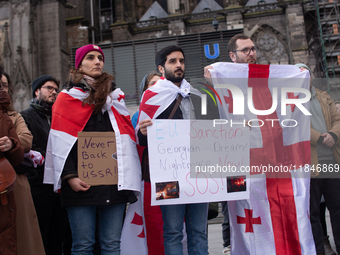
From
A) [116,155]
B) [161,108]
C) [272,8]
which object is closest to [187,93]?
[161,108]

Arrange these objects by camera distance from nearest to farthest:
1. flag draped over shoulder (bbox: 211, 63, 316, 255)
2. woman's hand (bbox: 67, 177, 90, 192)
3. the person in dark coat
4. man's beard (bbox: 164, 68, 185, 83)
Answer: the person in dark coat
woman's hand (bbox: 67, 177, 90, 192)
flag draped over shoulder (bbox: 211, 63, 316, 255)
man's beard (bbox: 164, 68, 185, 83)

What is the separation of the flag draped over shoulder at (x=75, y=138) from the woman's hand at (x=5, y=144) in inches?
13.9

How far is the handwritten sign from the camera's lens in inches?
120

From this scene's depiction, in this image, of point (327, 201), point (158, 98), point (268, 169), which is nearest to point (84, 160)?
point (158, 98)

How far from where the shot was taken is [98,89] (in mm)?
3061

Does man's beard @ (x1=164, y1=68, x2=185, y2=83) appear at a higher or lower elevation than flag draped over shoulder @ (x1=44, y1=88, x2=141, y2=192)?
higher

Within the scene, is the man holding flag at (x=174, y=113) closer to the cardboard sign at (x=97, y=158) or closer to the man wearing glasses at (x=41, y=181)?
the cardboard sign at (x=97, y=158)

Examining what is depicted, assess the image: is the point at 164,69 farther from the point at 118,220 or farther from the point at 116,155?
the point at 118,220

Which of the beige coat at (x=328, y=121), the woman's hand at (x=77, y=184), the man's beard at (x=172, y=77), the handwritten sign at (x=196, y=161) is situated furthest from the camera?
the beige coat at (x=328, y=121)

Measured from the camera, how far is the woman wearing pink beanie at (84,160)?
2.84 m

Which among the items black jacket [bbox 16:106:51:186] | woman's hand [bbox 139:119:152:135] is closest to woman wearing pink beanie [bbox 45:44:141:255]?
woman's hand [bbox 139:119:152:135]

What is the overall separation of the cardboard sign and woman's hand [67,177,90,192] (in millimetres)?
50

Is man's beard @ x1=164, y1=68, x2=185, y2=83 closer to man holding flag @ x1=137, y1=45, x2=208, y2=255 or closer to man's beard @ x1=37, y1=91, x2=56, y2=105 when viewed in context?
man holding flag @ x1=137, y1=45, x2=208, y2=255

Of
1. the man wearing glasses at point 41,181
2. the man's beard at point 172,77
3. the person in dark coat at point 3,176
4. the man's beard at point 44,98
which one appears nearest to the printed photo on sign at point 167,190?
the man's beard at point 172,77
